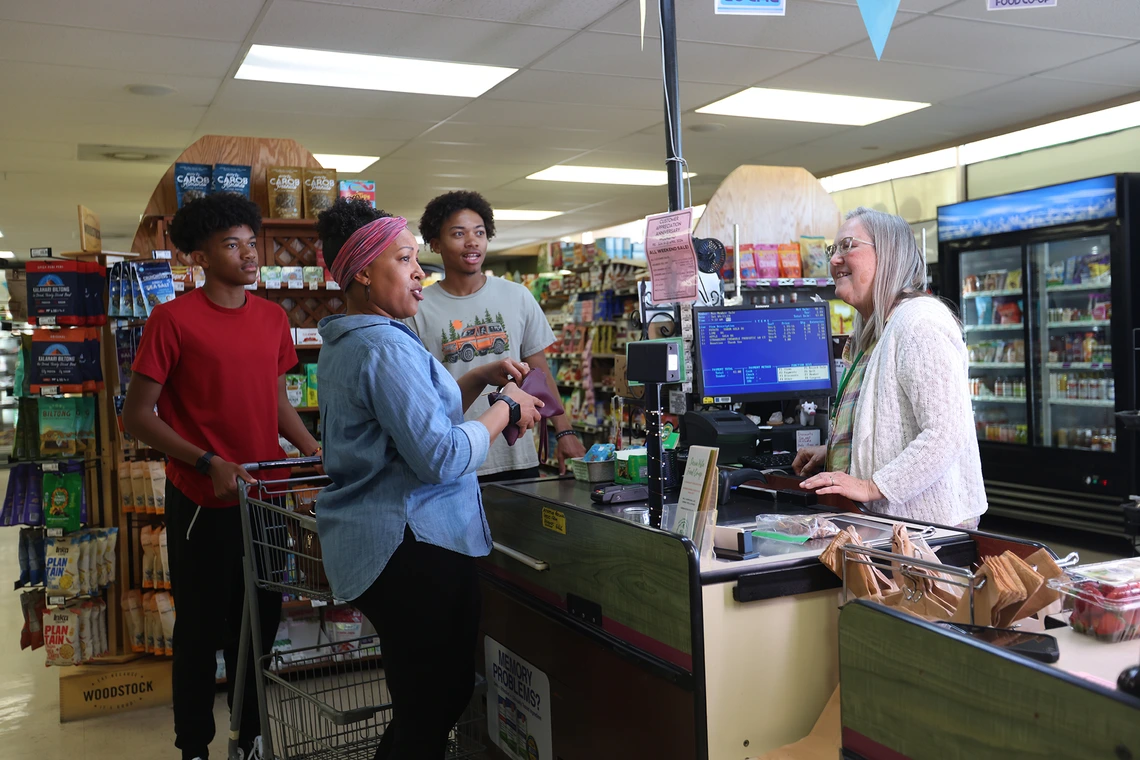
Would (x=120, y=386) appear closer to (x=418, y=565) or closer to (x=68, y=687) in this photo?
(x=68, y=687)

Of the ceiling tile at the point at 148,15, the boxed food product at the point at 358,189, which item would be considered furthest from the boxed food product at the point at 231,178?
the ceiling tile at the point at 148,15

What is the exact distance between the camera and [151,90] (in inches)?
243

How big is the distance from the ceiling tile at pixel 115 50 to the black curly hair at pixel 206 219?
8.66 ft

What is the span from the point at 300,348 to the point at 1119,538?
215 inches

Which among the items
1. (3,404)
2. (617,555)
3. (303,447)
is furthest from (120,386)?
Answer: (3,404)

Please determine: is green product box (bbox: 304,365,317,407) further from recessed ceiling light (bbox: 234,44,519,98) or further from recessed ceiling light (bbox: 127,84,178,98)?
recessed ceiling light (bbox: 127,84,178,98)

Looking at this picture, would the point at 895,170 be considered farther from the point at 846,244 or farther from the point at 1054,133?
the point at 846,244

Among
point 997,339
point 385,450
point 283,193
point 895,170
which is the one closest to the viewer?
point 385,450

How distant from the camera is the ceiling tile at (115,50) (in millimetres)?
4992

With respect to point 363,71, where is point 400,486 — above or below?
below

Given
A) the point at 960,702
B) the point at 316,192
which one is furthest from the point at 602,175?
the point at 960,702

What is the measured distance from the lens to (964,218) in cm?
726

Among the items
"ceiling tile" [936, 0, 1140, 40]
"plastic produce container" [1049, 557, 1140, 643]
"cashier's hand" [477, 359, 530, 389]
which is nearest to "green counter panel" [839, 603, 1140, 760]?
"plastic produce container" [1049, 557, 1140, 643]

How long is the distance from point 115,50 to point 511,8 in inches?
92.2
